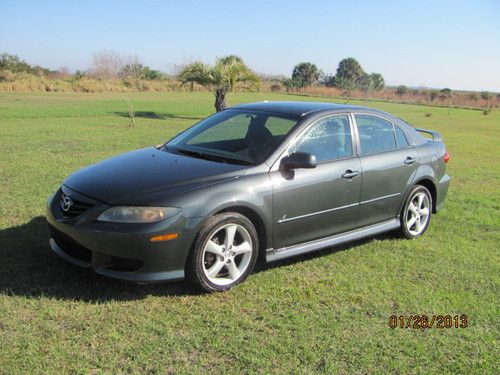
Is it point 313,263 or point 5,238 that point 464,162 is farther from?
point 5,238

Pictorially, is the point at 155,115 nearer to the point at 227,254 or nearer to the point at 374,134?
the point at 374,134

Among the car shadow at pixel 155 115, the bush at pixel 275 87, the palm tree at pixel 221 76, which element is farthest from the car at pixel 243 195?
the bush at pixel 275 87

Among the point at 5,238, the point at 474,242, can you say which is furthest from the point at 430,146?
the point at 5,238

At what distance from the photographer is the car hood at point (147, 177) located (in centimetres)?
416

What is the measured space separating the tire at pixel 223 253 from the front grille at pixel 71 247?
80 cm

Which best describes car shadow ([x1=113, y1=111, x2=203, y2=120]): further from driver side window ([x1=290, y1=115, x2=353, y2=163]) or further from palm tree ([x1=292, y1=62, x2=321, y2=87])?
palm tree ([x1=292, y1=62, x2=321, y2=87])

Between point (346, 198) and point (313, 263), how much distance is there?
0.71m

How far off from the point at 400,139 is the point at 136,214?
3339 mm

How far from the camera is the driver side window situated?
506 centimetres

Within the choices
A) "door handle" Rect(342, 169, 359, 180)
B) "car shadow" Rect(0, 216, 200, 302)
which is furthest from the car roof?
"car shadow" Rect(0, 216, 200, 302)

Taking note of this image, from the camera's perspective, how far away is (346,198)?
5211 millimetres

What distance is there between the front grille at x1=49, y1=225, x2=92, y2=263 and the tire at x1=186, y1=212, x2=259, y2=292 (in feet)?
2.63

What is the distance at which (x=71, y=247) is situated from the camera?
4.30 m

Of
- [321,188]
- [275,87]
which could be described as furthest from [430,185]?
[275,87]
